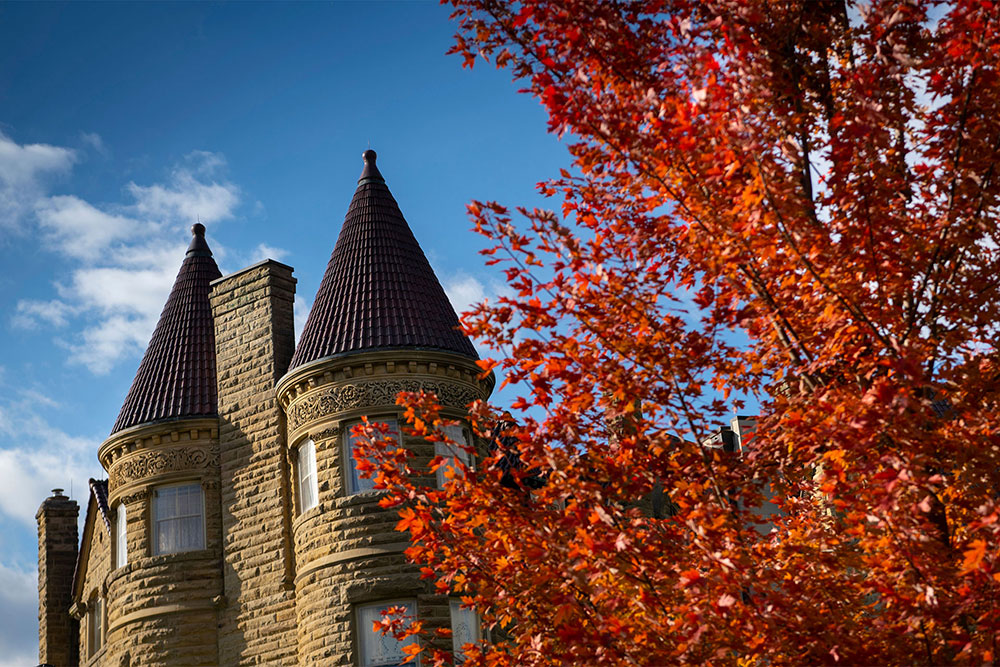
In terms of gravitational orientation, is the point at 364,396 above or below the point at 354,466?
above

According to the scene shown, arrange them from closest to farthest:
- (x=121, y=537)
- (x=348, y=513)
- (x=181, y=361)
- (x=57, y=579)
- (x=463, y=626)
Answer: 1. (x=463, y=626)
2. (x=348, y=513)
3. (x=121, y=537)
4. (x=181, y=361)
5. (x=57, y=579)

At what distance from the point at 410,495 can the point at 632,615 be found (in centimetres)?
239

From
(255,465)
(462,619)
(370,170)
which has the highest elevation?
(370,170)

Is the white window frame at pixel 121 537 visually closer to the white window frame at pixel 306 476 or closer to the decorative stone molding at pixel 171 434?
the decorative stone molding at pixel 171 434

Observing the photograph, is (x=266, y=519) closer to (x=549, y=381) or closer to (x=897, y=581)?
(x=549, y=381)

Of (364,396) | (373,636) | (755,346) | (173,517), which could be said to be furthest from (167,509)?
(755,346)

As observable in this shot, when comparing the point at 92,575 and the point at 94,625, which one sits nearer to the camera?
the point at 94,625

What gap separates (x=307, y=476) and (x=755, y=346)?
45.2 feet

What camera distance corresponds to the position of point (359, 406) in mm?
21375

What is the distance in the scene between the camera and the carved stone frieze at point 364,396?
2139cm

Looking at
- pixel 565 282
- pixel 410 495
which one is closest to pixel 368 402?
pixel 410 495

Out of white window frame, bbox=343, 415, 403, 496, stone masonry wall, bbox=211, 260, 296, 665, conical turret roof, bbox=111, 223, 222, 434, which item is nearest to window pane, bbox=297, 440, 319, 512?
stone masonry wall, bbox=211, 260, 296, 665

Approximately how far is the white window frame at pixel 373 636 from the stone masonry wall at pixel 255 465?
2.05 m

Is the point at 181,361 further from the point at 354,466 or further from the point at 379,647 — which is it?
the point at 379,647
